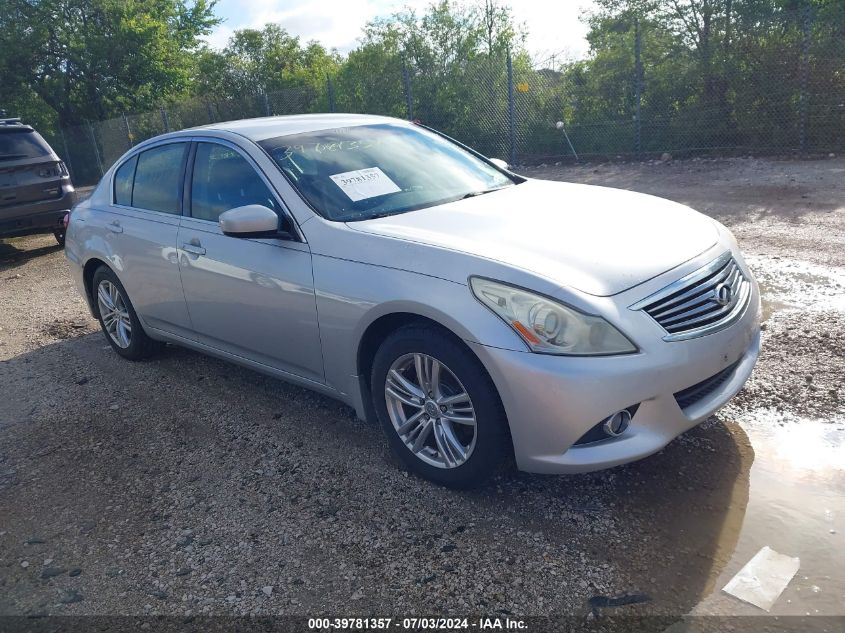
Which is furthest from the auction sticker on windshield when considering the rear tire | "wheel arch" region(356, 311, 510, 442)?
the rear tire

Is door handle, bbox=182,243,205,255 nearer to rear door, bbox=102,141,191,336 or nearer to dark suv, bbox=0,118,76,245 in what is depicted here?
rear door, bbox=102,141,191,336

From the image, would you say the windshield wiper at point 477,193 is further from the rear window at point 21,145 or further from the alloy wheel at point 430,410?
the rear window at point 21,145

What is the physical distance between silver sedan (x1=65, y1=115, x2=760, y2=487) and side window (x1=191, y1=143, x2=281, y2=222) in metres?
0.01

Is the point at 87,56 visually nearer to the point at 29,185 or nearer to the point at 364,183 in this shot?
the point at 29,185

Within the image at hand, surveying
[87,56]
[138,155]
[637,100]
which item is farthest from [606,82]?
[87,56]

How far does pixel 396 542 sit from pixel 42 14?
29.9 m

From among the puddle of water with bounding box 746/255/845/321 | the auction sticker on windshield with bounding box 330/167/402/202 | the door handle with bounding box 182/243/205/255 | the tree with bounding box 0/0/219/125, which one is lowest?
the puddle of water with bounding box 746/255/845/321

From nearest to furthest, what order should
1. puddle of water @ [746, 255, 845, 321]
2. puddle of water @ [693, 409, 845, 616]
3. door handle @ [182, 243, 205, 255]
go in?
1. puddle of water @ [693, 409, 845, 616]
2. door handle @ [182, 243, 205, 255]
3. puddle of water @ [746, 255, 845, 321]

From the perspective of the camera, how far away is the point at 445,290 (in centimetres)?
309

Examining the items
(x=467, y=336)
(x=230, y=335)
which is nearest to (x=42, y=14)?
(x=230, y=335)

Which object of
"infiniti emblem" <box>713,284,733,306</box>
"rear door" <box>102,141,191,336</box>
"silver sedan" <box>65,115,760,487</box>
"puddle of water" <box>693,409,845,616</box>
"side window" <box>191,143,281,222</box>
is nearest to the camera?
"puddle of water" <box>693,409,845,616</box>

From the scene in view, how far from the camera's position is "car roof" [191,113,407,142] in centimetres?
436

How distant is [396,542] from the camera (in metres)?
3.06

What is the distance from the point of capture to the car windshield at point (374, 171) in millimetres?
3863
